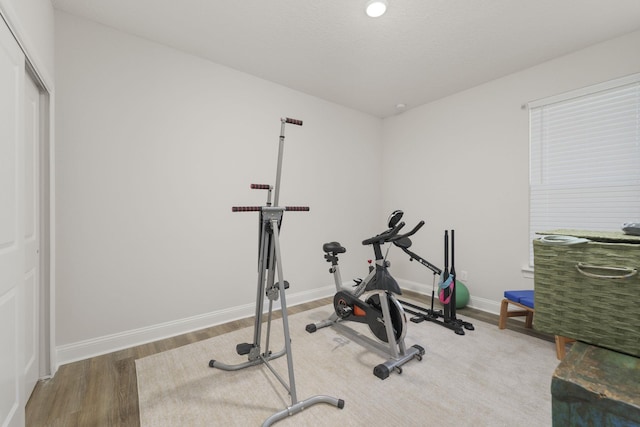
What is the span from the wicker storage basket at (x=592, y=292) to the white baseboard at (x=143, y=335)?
116 inches

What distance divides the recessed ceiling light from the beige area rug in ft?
9.10

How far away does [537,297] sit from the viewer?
69cm

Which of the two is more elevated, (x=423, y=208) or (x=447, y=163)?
(x=447, y=163)

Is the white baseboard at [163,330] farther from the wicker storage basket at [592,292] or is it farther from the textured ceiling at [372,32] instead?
the wicker storage basket at [592,292]

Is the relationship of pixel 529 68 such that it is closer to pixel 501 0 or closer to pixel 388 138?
pixel 501 0

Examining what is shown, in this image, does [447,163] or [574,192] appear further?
[447,163]

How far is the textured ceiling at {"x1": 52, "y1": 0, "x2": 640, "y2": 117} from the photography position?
7.08 ft

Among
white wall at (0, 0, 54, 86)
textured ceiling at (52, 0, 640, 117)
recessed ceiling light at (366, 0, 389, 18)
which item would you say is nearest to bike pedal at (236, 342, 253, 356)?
white wall at (0, 0, 54, 86)

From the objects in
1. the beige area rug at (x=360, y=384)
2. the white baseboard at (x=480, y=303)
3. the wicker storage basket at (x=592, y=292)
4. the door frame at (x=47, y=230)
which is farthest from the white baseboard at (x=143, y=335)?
the wicker storage basket at (x=592, y=292)

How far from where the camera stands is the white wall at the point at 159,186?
229cm

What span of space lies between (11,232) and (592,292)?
2.21 metres

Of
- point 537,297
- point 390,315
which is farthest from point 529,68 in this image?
point 537,297

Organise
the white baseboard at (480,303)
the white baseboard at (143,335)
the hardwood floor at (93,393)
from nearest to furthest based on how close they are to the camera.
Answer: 1. the hardwood floor at (93,393)
2. the white baseboard at (143,335)
3. the white baseboard at (480,303)

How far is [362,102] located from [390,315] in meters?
3.07
